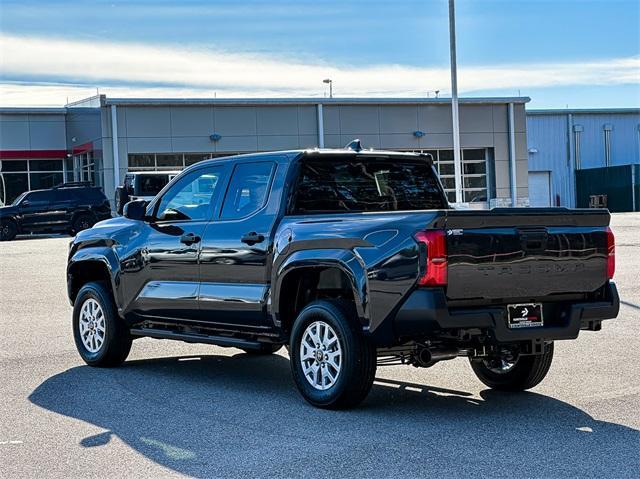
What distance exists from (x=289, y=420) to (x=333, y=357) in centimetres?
57

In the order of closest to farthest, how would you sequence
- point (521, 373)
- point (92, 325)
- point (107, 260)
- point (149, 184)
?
point (521, 373) → point (107, 260) → point (92, 325) → point (149, 184)

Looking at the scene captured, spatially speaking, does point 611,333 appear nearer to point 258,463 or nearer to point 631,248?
point 258,463

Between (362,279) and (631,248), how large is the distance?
1796 centimetres

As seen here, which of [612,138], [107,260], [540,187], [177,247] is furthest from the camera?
[612,138]

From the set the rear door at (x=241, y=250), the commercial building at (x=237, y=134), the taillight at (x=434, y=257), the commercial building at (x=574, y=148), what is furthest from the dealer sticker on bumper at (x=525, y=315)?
the commercial building at (x=574, y=148)

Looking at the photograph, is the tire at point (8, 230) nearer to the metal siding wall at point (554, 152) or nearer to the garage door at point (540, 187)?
the garage door at point (540, 187)

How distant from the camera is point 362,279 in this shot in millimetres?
7230

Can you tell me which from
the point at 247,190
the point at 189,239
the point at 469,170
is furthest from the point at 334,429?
the point at 469,170

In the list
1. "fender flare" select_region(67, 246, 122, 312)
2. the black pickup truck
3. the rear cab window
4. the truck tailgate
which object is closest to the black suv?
the rear cab window

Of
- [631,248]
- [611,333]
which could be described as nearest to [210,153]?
[631,248]

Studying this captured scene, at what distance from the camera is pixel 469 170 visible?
52.2 meters

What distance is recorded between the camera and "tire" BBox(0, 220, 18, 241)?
36938 mm

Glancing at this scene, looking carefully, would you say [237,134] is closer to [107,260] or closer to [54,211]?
[54,211]

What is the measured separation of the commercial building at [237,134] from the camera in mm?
47344
